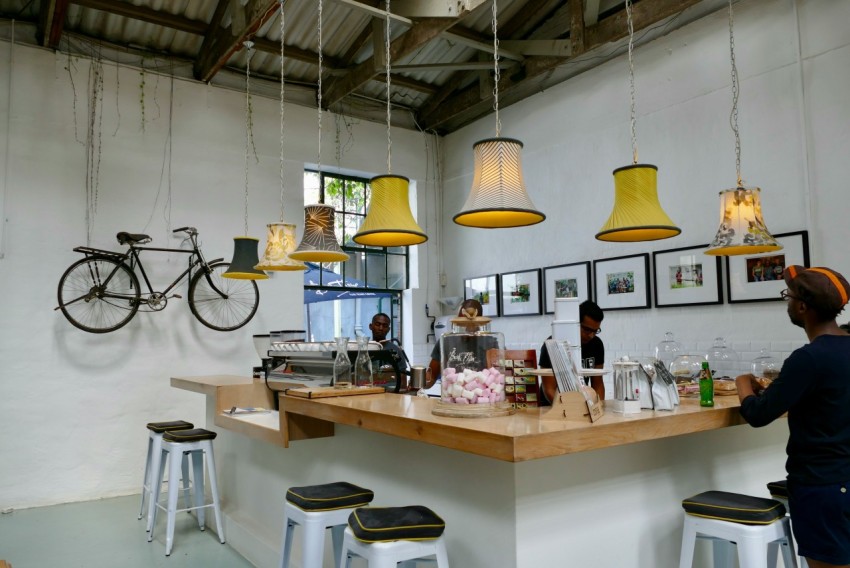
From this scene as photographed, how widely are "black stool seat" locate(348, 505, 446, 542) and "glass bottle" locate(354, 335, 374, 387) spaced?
1.12 meters

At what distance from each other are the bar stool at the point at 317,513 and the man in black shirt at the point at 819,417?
1.54m

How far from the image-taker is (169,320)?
5941mm

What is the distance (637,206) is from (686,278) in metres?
2.44

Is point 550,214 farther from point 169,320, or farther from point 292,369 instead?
point 169,320

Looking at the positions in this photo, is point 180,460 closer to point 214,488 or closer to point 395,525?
point 214,488

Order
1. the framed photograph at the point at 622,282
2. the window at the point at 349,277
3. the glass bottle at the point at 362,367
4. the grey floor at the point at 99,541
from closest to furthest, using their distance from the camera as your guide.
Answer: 1. the glass bottle at the point at 362,367
2. the grey floor at the point at 99,541
3. the framed photograph at the point at 622,282
4. the window at the point at 349,277

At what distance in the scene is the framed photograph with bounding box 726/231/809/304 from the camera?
436 cm

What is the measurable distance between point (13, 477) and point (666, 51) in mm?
6628

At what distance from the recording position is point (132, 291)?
5730 millimetres

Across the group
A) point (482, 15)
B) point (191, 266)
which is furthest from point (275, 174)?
point (482, 15)

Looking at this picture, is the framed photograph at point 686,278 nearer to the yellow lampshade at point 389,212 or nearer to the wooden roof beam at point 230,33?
the yellow lampshade at point 389,212

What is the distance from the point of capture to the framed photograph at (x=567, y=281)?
5.93 metres

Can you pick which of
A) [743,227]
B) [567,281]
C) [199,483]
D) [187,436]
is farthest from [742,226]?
[199,483]

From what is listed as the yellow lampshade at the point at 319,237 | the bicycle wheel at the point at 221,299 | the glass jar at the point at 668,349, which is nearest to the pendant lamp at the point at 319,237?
the yellow lampshade at the point at 319,237
